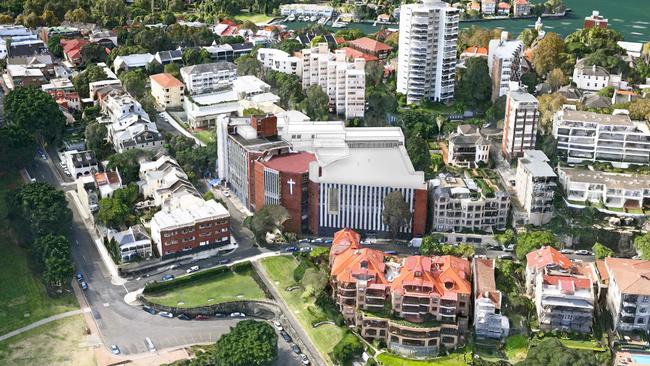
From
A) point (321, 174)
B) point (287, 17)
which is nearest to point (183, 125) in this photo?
point (321, 174)

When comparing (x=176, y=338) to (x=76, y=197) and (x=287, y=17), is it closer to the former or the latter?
(x=76, y=197)

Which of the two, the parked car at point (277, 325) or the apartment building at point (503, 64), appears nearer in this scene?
the parked car at point (277, 325)

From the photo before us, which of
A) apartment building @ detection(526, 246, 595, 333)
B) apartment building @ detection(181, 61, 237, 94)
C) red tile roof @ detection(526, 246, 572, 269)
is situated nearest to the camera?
apartment building @ detection(526, 246, 595, 333)

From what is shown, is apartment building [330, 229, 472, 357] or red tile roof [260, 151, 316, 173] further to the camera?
red tile roof [260, 151, 316, 173]

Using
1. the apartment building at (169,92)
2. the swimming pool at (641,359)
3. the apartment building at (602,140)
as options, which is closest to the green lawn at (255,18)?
the apartment building at (169,92)

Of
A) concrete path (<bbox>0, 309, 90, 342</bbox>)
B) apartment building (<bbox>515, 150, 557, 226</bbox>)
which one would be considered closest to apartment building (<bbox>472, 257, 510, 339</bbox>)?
apartment building (<bbox>515, 150, 557, 226</bbox>)

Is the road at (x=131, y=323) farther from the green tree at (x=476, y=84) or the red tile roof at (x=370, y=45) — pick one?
the red tile roof at (x=370, y=45)

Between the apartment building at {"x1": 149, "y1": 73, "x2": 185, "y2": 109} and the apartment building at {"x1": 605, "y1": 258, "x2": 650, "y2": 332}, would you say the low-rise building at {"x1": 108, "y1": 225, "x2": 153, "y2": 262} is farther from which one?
the apartment building at {"x1": 605, "y1": 258, "x2": 650, "y2": 332}

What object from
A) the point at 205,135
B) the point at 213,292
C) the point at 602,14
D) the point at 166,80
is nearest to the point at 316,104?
the point at 205,135
